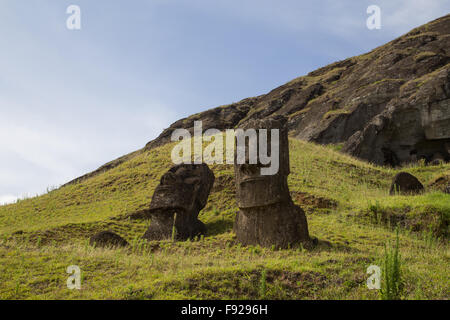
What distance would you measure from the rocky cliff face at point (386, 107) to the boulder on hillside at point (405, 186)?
1000cm

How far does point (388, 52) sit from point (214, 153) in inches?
993

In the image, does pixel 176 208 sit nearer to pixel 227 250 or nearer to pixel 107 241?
pixel 107 241

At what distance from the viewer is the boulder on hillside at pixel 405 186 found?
1516cm

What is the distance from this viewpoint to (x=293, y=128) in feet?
116

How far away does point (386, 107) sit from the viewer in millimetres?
27953

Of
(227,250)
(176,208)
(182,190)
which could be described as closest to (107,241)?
(176,208)

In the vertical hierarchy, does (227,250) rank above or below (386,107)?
below

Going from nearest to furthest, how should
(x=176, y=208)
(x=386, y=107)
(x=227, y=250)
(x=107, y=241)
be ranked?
(x=227, y=250), (x=107, y=241), (x=176, y=208), (x=386, y=107)

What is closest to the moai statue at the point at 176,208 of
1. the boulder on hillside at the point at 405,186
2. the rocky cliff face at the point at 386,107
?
the boulder on hillside at the point at 405,186

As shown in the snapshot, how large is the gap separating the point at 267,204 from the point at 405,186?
843 cm

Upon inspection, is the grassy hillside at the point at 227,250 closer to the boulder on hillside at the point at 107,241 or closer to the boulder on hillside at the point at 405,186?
the boulder on hillside at the point at 107,241

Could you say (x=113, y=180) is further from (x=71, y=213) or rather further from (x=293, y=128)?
(x=293, y=128)

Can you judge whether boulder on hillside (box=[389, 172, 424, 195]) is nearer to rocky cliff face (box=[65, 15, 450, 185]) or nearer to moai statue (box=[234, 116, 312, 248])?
moai statue (box=[234, 116, 312, 248])

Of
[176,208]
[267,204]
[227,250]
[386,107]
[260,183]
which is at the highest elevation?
[386,107]
